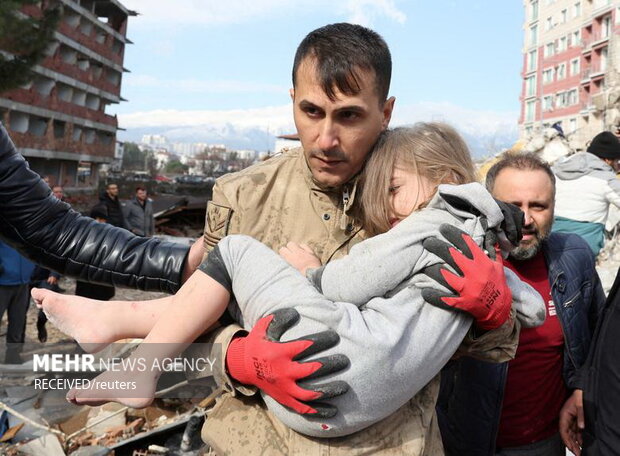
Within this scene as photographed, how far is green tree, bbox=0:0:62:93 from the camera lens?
1185cm

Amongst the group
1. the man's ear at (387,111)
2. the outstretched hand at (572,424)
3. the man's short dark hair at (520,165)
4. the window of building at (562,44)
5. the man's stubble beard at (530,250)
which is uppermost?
the window of building at (562,44)

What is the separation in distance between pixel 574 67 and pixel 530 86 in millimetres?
7027

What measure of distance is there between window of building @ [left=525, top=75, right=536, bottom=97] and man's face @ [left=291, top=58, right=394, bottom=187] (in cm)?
5511

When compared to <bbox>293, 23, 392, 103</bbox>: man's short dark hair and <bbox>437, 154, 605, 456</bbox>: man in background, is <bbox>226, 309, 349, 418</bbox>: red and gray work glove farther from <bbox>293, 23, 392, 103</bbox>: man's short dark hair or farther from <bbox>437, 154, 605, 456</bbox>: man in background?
<bbox>437, 154, 605, 456</bbox>: man in background

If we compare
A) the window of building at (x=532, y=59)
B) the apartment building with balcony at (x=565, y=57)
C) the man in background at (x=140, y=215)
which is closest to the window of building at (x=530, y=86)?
the apartment building with balcony at (x=565, y=57)

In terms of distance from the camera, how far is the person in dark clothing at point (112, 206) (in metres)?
8.39

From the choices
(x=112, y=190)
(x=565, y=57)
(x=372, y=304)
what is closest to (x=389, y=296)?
(x=372, y=304)

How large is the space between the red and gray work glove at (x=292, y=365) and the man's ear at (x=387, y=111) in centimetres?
90

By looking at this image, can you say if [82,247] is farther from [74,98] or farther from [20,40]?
[74,98]

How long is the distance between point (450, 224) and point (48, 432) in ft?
12.2

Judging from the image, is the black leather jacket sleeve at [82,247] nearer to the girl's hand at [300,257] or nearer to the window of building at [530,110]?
the girl's hand at [300,257]

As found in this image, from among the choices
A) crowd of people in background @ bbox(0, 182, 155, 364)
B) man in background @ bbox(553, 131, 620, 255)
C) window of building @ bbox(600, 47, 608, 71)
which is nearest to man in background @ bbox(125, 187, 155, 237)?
crowd of people in background @ bbox(0, 182, 155, 364)

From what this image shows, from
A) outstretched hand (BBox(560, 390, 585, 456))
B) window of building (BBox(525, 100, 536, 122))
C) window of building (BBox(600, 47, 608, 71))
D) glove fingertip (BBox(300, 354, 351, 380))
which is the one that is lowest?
outstretched hand (BBox(560, 390, 585, 456))

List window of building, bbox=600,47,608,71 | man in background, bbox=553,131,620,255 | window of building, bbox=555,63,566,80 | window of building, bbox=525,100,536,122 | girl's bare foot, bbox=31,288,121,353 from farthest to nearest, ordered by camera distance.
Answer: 1. window of building, bbox=525,100,536,122
2. window of building, bbox=555,63,566,80
3. window of building, bbox=600,47,608,71
4. man in background, bbox=553,131,620,255
5. girl's bare foot, bbox=31,288,121,353
